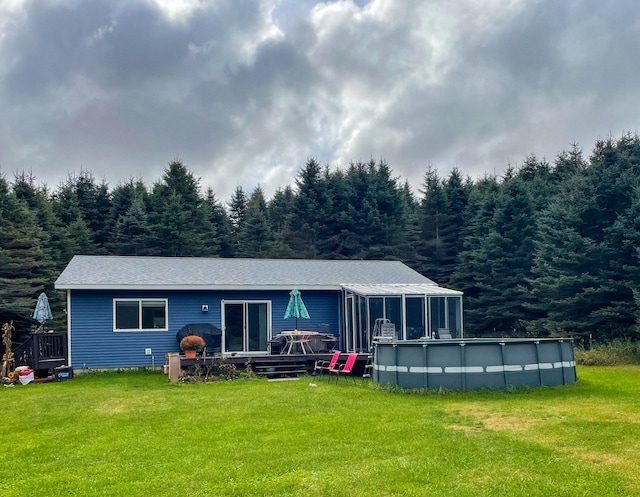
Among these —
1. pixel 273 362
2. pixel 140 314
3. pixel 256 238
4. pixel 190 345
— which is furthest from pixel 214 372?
pixel 256 238

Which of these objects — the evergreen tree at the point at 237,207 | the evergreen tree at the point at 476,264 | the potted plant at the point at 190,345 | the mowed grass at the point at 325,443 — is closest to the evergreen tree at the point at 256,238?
the evergreen tree at the point at 237,207

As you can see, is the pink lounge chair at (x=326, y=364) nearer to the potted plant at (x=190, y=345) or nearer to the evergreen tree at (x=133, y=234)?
the potted plant at (x=190, y=345)

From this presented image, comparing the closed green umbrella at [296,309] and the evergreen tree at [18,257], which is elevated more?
the evergreen tree at [18,257]

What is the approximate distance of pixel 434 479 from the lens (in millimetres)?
5336

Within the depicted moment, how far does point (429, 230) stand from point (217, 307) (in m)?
16.1

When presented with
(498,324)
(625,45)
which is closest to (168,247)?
(498,324)

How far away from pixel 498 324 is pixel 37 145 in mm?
19316

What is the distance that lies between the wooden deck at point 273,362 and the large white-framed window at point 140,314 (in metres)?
2.02

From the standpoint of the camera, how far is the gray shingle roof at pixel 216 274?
15102mm

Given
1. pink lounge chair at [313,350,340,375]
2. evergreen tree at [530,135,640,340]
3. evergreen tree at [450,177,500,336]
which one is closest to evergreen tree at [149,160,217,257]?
evergreen tree at [450,177,500,336]

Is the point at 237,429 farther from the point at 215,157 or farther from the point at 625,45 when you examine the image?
the point at 215,157

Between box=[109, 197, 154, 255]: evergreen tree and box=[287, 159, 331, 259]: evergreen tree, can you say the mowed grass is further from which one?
box=[287, 159, 331, 259]: evergreen tree

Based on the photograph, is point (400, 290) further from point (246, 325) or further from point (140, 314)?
point (140, 314)

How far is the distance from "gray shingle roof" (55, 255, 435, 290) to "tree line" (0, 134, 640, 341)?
505 centimetres
